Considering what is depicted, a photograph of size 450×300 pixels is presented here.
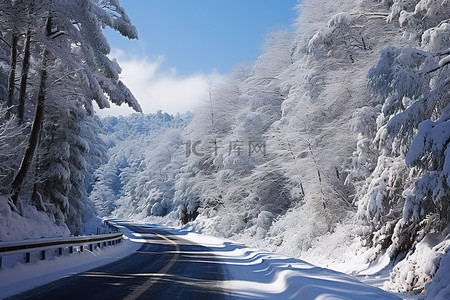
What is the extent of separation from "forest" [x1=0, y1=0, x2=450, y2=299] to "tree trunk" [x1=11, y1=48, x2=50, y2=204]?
0.05 metres

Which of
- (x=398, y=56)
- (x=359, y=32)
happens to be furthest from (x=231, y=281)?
(x=359, y=32)

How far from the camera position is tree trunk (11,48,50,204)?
15.4 metres

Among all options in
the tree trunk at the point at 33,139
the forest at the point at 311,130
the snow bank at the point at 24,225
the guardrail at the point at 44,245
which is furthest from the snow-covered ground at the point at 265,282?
the tree trunk at the point at 33,139

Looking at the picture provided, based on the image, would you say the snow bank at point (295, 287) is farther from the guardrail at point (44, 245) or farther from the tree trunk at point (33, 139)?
the tree trunk at point (33, 139)

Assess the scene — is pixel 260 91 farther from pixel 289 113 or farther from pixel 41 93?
pixel 41 93

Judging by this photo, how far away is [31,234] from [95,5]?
9.53 m

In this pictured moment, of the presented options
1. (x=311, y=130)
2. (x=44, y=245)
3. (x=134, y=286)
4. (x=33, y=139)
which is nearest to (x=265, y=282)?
(x=134, y=286)

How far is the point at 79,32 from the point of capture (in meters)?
16.6

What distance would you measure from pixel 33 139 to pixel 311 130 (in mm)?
14701

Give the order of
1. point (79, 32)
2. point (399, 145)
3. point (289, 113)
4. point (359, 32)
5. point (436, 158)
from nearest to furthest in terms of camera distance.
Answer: point (436, 158) → point (399, 145) → point (79, 32) → point (359, 32) → point (289, 113)

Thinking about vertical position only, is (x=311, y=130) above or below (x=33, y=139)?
above

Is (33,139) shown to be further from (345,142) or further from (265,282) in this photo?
(345,142)

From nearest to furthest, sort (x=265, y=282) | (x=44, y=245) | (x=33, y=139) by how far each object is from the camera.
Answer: (x=265, y=282), (x=44, y=245), (x=33, y=139)

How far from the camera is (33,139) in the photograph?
15430mm
